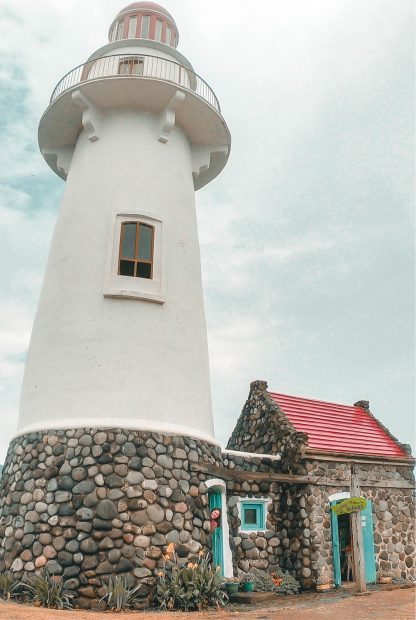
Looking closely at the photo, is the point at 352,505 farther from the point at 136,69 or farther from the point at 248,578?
the point at 136,69

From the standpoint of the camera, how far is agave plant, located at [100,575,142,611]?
9148 mm

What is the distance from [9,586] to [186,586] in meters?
3.09

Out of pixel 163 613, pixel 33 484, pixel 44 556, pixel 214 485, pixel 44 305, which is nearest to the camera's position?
pixel 163 613

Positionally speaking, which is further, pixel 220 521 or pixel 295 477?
pixel 295 477

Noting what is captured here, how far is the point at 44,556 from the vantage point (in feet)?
32.0

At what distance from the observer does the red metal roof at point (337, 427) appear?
575 inches

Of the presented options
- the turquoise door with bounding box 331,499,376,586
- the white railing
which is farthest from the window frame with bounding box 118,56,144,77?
the turquoise door with bounding box 331,499,376,586

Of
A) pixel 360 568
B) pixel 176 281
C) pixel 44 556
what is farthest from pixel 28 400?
pixel 360 568

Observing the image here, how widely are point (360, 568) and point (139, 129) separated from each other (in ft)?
37.0

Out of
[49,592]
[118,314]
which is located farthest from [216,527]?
[118,314]

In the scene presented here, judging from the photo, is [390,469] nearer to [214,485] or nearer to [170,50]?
[214,485]

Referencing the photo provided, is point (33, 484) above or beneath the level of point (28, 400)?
beneath

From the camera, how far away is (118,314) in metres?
11.7

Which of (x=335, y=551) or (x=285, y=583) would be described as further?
(x=335, y=551)
